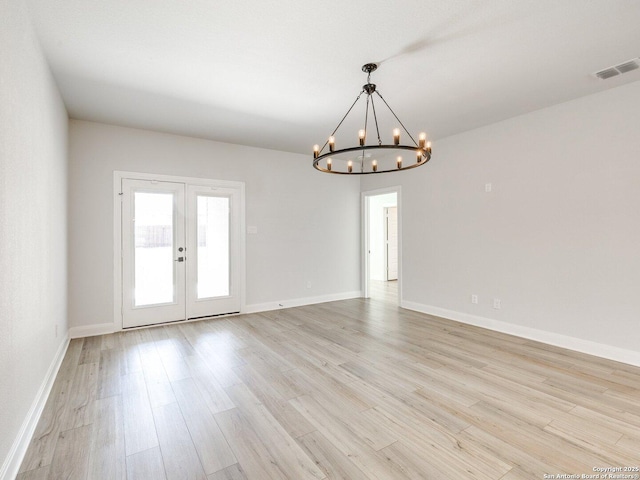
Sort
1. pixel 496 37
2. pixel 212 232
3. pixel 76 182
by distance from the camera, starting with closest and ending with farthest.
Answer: pixel 496 37, pixel 76 182, pixel 212 232

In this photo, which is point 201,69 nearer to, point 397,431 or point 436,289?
point 397,431

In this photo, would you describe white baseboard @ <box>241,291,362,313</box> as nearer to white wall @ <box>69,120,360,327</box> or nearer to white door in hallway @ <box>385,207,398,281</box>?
white wall @ <box>69,120,360,327</box>

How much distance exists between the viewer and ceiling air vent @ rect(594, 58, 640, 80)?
9.37ft

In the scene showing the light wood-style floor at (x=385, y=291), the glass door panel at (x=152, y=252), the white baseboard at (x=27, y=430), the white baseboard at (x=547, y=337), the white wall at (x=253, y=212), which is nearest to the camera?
the white baseboard at (x=27, y=430)

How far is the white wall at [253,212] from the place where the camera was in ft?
13.9

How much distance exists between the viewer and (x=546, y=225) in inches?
154

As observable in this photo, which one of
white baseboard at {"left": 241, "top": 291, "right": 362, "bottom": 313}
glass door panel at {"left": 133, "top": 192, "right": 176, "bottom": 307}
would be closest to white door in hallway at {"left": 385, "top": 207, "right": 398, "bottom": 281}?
white baseboard at {"left": 241, "top": 291, "right": 362, "bottom": 313}

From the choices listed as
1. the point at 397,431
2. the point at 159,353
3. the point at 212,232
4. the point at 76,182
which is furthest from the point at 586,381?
the point at 76,182

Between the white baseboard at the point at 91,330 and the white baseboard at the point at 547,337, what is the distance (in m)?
4.84

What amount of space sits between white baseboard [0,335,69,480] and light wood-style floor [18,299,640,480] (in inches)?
2.1

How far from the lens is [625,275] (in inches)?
130

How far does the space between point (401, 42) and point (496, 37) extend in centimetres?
74

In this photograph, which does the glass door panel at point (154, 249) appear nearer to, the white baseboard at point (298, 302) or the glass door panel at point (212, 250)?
the glass door panel at point (212, 250)

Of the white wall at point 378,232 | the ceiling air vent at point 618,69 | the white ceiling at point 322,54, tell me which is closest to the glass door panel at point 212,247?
the white ceiling at point 322,54
